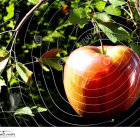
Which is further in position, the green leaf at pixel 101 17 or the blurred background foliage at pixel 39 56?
the blurred background foliage at pixel 39 56

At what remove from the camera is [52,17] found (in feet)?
2.82

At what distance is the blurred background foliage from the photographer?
0.82 metres

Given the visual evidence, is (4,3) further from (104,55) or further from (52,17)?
(104,55)

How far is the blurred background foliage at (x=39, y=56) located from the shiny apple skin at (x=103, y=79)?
0.12 m

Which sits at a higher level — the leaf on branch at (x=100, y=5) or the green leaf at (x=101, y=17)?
the leaf on branch at (x=100, y=5)

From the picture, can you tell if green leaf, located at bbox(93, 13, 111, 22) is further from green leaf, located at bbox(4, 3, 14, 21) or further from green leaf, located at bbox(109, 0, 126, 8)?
green leaf, located at bbox(4, 3, 14, 21)

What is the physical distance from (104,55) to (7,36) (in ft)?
1.23

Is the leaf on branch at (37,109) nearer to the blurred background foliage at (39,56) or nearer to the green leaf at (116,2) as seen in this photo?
Result: the blurred background foliage at (39,56)

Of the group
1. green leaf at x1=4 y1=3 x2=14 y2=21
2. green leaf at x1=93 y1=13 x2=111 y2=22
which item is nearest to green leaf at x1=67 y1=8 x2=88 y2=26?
green leaf at x1=93 y1=13 x2=111 y2=22

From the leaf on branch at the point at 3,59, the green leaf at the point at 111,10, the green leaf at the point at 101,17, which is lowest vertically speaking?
the leaf on branch at the point at 3,59

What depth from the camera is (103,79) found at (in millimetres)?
643

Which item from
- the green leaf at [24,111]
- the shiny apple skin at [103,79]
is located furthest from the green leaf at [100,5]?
the green leaf at [24,111]

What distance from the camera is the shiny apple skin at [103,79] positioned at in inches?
25.4

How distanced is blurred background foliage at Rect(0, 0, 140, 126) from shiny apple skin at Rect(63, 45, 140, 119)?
0.38ft
